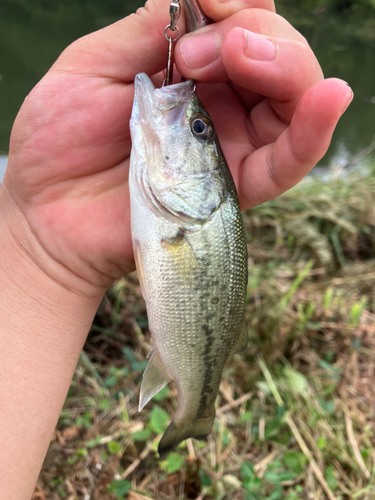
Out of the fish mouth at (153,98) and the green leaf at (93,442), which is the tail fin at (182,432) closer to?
the green leaf at (93,442)

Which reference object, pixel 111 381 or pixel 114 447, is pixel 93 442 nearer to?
pixel 114 447

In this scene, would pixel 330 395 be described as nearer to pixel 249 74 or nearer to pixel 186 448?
pixel 186 448

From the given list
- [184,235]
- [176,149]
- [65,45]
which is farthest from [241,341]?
[65,45]

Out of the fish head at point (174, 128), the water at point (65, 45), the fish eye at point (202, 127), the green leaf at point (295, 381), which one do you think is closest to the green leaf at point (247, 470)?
the green leaf at point (295, 381)

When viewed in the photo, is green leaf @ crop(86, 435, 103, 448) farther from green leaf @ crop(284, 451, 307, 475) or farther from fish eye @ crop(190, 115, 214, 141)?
fish eye @ crop(190, 115, 214, 141)

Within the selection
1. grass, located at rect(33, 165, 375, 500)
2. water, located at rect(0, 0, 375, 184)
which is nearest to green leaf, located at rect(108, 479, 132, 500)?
grass, located at rect(33, 165, 375, 500)

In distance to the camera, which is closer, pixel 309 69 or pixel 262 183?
pixel 309 69

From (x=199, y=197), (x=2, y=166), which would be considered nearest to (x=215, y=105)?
(x=199, y=197)
